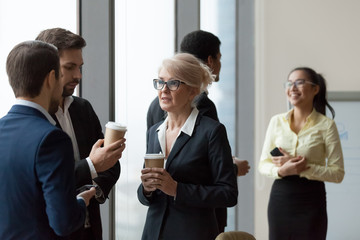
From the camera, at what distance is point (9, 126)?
1.67 meters

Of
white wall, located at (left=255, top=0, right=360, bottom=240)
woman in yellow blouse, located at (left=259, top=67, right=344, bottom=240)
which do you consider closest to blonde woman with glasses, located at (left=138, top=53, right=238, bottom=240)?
woman in yellow blouse, located at (left=259, top=67, right=344, bottom=240)

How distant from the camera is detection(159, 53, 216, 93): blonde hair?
249 cm

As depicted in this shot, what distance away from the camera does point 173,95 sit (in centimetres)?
248

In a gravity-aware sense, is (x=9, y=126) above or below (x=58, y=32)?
below

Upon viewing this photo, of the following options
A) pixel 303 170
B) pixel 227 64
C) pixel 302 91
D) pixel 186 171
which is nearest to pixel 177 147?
pixel 186 171

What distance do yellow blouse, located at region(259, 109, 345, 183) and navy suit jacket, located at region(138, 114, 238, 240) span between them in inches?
70.6

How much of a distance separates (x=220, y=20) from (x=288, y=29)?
0.84 metres

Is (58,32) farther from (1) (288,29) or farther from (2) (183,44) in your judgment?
(1) (288,29)

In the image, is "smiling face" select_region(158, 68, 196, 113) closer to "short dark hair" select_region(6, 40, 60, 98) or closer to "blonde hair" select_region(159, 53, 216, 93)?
"blonde hair" select_region(159, 53, 216, 93)

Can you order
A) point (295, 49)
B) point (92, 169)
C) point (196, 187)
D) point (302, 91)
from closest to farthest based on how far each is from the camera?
point (92, 169)
point (196, 187)
point (302, 91)
point (295, 49)

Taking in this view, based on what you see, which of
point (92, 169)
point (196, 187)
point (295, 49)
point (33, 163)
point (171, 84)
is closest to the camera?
point (33, 163)

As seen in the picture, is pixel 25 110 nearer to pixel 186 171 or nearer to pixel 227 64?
pixel 186 171

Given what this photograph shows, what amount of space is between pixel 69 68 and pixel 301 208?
2.50 m

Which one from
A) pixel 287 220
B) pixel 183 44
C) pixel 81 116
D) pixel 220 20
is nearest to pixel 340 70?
pixel 220 20
